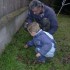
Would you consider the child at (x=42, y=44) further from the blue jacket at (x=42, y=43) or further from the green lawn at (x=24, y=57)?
the green lawn at (x=24, y=57)

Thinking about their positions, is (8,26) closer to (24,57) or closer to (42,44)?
(24,57)

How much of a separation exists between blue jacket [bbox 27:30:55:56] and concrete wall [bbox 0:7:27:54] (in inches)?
21.6

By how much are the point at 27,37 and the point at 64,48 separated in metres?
0.82

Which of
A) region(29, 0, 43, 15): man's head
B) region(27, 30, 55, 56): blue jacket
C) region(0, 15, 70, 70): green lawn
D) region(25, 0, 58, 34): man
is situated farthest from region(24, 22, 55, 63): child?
region(25, 0, 58, 34): man

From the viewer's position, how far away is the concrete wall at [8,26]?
4637mm

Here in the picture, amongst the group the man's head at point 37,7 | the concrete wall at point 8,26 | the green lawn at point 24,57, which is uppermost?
the man's head at point 37,7

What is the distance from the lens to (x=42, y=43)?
180 inches

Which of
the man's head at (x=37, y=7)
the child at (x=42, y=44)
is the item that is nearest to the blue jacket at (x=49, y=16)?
the man's head at (x=37, y=7)

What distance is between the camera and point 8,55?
15.2 feet

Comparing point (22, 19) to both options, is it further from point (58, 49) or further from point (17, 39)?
point (58, 49)

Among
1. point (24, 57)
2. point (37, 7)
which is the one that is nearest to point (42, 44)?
point (24, 57)

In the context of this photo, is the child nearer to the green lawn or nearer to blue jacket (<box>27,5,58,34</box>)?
the green lawn

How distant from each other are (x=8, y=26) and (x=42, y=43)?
2.67 ft

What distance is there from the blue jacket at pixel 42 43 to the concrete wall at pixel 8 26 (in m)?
0.55
